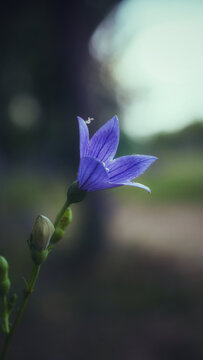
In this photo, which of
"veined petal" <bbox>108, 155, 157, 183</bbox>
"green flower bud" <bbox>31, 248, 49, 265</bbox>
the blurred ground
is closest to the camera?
"green flower bud" <bbox>31, 248, 49, 265</bbox>

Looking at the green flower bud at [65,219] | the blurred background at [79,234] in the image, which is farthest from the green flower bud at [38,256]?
the blurred background at [79,234]

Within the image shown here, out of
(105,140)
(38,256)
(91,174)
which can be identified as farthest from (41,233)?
(105,140)

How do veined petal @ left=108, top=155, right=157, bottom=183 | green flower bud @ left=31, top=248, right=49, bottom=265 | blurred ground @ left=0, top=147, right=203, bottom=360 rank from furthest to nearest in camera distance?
blurred ground @ left=0, top=147, right=203, bottom=360 < veined petal @ left=108, top=155, right=157, bottom=183 < green flower bud @ left=31, top=248, right=49, bottom=265

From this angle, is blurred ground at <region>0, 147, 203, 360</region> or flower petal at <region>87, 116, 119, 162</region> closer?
flower petal at <region>87, 116, 119, 162</region>

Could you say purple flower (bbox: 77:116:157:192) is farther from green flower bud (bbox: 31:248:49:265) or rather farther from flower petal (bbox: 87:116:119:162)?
green flower bud (bbox: 31:248:49:265)

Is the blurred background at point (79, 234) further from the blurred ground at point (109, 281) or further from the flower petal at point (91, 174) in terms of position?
the flower petal at point (91, 174)

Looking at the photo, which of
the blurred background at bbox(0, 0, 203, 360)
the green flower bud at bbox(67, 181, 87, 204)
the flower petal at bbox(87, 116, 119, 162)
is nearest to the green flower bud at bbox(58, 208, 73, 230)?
the green flower bud at bbox(67, 181, 87, 204)
